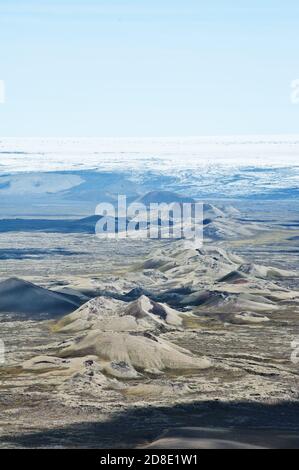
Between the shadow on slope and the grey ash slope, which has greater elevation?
the shadow on slope

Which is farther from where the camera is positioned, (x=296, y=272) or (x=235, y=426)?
(x=296, y=272)

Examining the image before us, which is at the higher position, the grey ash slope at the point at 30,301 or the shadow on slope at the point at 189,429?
the shadow on slope at the point at 189,429

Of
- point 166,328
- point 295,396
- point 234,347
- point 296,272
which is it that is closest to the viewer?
point 295,396

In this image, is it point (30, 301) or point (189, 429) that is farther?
point (30, 301)

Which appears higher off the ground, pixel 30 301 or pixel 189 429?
pixel 189 429

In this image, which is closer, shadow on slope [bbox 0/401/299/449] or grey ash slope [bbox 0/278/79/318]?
shadow on slope [bbox 0/401/299/449]

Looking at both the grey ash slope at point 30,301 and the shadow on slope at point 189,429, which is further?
the grey ash slope at point 30,301
